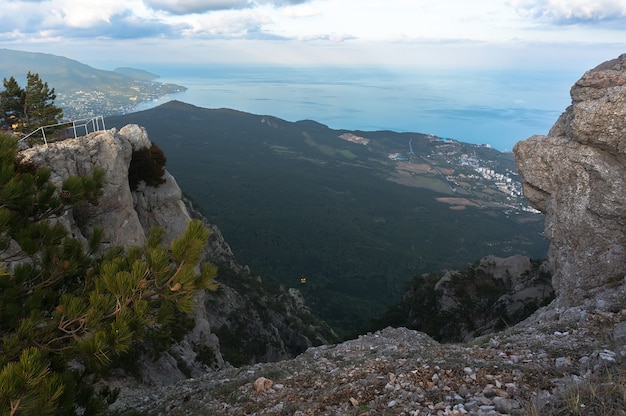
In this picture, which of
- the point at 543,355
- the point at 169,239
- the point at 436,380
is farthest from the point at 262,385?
the point at 169,239

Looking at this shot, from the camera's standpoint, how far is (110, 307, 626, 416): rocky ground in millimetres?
6199

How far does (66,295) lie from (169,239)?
1687 cm

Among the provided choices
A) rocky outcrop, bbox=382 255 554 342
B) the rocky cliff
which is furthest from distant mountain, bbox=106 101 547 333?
rocky outcrop, bbox=382 255 554 342

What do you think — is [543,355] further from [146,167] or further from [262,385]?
[146,167]

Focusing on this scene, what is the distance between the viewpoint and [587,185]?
1480 cm

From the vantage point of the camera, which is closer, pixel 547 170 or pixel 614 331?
pixel 614 331

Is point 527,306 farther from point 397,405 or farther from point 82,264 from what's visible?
point 82,264

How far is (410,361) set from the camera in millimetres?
8648

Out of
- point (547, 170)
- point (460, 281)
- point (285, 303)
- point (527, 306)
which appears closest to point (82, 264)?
point (547, 170)

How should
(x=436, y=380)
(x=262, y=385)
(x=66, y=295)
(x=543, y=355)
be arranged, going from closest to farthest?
(x=66, y=295) < (x=436, y=380) < (x=543, y=355) < (x=262, y=385)

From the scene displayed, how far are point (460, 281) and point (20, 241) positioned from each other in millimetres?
32256

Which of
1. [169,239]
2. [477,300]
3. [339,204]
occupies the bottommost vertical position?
[339,204]

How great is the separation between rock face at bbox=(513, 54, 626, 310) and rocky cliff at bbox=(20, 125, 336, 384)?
15.9m

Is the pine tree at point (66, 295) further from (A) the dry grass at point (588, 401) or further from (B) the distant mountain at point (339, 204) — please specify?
(B) the distant mountain at point (339, 204)
